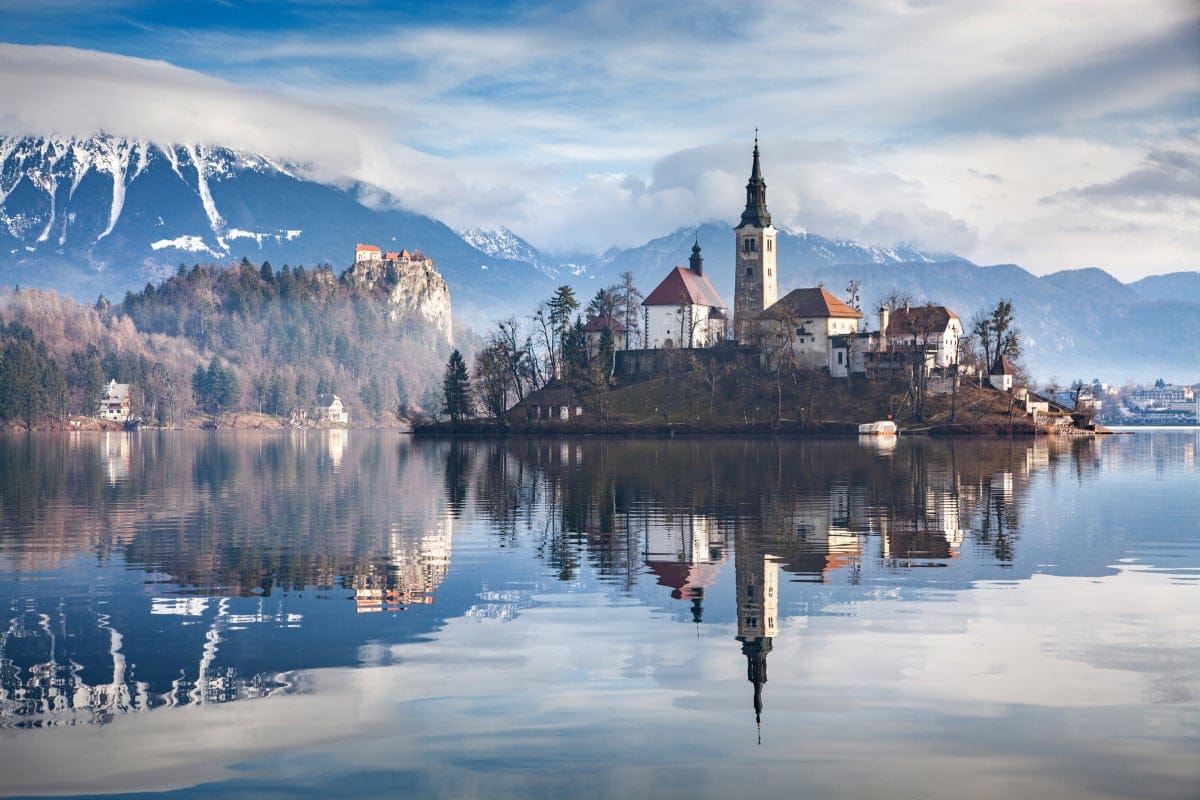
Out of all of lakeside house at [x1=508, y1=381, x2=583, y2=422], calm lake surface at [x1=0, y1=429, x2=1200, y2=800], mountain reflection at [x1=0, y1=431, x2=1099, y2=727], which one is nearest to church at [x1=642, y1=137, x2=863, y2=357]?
lakeside house at [x1=508, y1=381, x2=583, y2=422]

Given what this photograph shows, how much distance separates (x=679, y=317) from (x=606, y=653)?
15826cm

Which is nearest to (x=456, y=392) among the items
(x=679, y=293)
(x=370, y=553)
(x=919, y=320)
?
(x=679, y=293)

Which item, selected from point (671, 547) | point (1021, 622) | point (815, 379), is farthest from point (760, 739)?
point (815, 379)

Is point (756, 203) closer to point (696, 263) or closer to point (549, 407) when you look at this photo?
point (696, 263)

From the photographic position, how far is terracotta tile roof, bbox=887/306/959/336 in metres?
156

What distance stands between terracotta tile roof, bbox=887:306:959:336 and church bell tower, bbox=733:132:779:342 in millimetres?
25115

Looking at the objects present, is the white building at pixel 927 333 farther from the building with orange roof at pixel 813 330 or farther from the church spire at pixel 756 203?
the church spire at pixel 756 203

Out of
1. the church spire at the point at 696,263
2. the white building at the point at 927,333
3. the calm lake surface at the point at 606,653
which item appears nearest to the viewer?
the calm lake surface at the point at 606,653

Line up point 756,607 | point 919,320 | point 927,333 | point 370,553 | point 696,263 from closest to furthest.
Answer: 1. point 756,607
2. point 370,553
3. point 927,333
4. point 919,320
5. point 696,263

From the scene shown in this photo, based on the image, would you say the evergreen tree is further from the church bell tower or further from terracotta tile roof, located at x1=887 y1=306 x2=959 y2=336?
terracotta tile roof, located at x1=887 y1=306 x2=959 y2=336

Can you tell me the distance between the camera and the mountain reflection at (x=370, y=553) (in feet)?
73.7

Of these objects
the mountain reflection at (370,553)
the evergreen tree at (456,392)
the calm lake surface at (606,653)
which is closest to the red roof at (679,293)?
the evergreen tree at (456,392)

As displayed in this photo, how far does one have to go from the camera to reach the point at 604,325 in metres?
177

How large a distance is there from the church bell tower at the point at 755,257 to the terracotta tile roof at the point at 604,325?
55.5ft
